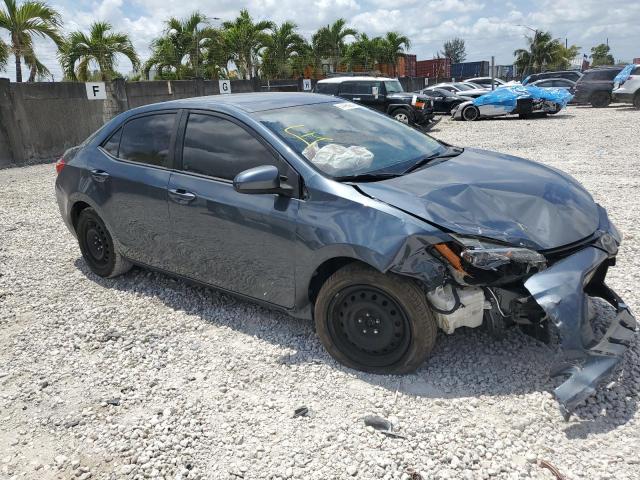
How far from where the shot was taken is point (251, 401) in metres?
3.17

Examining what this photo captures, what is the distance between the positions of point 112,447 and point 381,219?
1.86 metres

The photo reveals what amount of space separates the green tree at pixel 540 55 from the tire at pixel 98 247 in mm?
63606

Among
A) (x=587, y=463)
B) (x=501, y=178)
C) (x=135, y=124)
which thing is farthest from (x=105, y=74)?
(x=587, y=463)

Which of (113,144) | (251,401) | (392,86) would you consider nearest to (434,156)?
(251,401)

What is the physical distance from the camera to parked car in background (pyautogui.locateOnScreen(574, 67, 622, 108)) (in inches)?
880

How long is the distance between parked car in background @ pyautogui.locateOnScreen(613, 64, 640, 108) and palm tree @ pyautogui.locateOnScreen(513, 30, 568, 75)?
4418 cm

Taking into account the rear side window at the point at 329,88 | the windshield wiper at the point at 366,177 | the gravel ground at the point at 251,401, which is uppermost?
the rear side window at the point at 329,88

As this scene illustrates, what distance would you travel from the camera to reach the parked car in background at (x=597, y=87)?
22.3 meters

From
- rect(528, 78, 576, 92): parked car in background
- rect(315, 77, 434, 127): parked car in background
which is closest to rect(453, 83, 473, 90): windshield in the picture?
rect(528, 78, 576, 92): parked car in background

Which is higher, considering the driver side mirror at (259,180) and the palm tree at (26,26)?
the palm tree at (26,26)

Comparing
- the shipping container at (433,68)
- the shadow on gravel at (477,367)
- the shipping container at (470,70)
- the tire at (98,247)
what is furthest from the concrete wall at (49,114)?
the shipping container at (470,70)

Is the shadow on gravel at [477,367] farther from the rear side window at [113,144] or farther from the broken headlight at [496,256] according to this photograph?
the rear side window at [113,144]

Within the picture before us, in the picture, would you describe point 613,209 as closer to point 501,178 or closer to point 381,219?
point 501,178

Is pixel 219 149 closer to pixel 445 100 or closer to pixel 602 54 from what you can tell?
pixel 445 100
